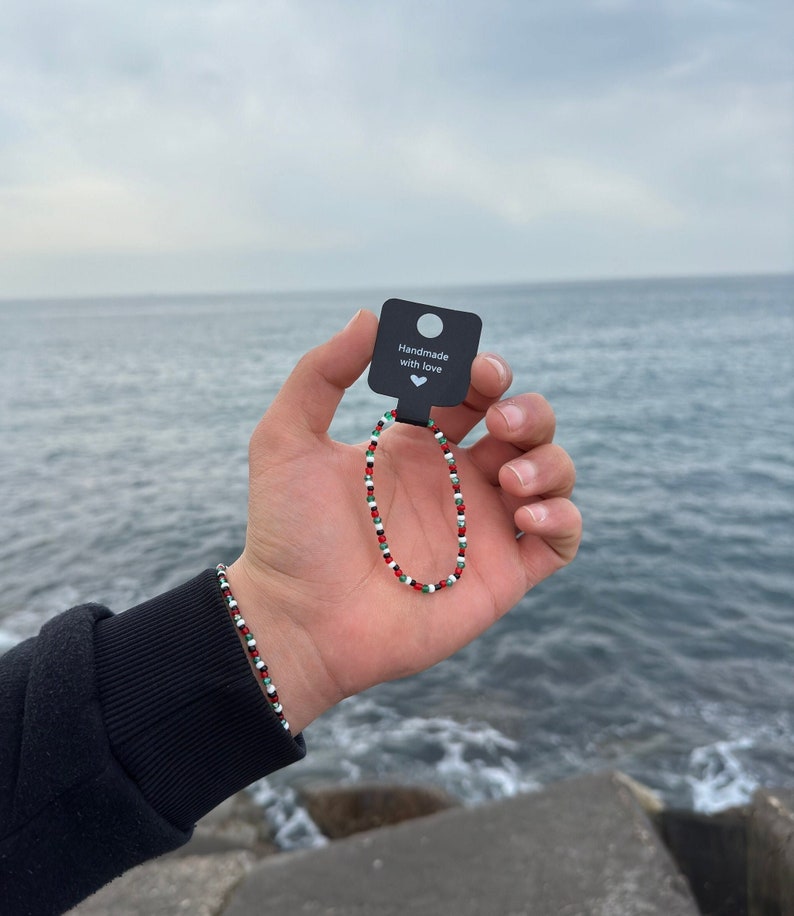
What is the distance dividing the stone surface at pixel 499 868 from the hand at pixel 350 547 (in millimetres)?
1696

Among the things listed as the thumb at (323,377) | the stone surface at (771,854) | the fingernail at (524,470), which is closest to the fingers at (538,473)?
the fingernail at (524,470)

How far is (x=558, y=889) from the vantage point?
311 cm

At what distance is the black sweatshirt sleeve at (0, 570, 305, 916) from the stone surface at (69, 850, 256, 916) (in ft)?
7.04

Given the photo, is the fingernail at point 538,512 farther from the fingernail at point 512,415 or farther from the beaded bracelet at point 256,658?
the beaded bracelet at point 256,658

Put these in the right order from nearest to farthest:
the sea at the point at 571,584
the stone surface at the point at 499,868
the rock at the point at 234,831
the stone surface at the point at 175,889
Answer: the stone surface at the point at 499,868, the stone surface at the point at 175,889, the rock at the point at 234,831, the sea at the point at 571,584

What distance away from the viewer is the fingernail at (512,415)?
1.98 metres

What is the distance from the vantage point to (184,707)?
1.74 meters

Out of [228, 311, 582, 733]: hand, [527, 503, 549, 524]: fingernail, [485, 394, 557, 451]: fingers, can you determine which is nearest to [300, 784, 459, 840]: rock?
[228, 311, 582, 733]: hand

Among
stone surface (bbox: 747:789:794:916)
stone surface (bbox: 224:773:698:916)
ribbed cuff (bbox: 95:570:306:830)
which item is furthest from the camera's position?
stone surface (bbox: 747:789:794:916)

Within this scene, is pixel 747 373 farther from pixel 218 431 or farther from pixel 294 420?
pixel 294 420

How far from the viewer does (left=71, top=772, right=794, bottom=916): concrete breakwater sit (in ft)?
10.1

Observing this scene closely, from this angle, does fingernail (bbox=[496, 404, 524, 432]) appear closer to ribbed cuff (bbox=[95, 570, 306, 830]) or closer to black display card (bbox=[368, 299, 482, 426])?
black display card (bbox=[368, 299, 482, 426])

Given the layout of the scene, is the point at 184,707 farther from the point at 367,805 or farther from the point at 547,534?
the point at 367,805

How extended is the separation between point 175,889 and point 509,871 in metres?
1.73
